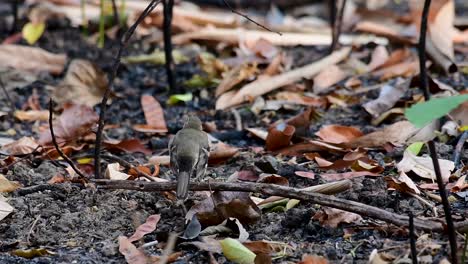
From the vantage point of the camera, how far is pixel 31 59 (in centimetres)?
617

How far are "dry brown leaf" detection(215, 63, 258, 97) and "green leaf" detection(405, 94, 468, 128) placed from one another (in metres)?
3.35

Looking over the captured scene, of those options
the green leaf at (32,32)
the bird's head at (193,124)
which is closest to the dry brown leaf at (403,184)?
the bird's head at (193,124)

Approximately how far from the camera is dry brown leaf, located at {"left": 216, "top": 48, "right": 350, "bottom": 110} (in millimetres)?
5336

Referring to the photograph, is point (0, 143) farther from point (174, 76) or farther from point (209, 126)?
point (174, 76)

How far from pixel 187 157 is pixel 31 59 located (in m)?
3.09

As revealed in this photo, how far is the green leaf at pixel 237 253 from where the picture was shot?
9.29 ft

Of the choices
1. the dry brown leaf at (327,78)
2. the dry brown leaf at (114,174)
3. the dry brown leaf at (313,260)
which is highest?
the dry brown leaf at (313,260)

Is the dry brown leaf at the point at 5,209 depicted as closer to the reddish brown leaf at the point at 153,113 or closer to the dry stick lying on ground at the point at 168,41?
the reddish brown leaf at the point at 153,113

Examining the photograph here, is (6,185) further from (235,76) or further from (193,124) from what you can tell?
(235,76)

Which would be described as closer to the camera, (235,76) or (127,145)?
(127,145)

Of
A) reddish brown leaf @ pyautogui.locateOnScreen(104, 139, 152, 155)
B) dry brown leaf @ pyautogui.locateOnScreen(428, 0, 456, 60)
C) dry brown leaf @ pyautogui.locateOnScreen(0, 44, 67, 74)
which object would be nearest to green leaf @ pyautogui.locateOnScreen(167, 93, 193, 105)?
reddish brown leaf @ pyautogui.locateOnScreen(104, 139, 152, 155)

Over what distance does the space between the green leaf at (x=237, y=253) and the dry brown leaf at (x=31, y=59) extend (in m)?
3.57

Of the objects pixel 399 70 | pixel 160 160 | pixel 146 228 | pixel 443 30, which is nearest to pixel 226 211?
pixel 146 228

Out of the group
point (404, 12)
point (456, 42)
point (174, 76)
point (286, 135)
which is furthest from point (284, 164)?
point (404, 12)
